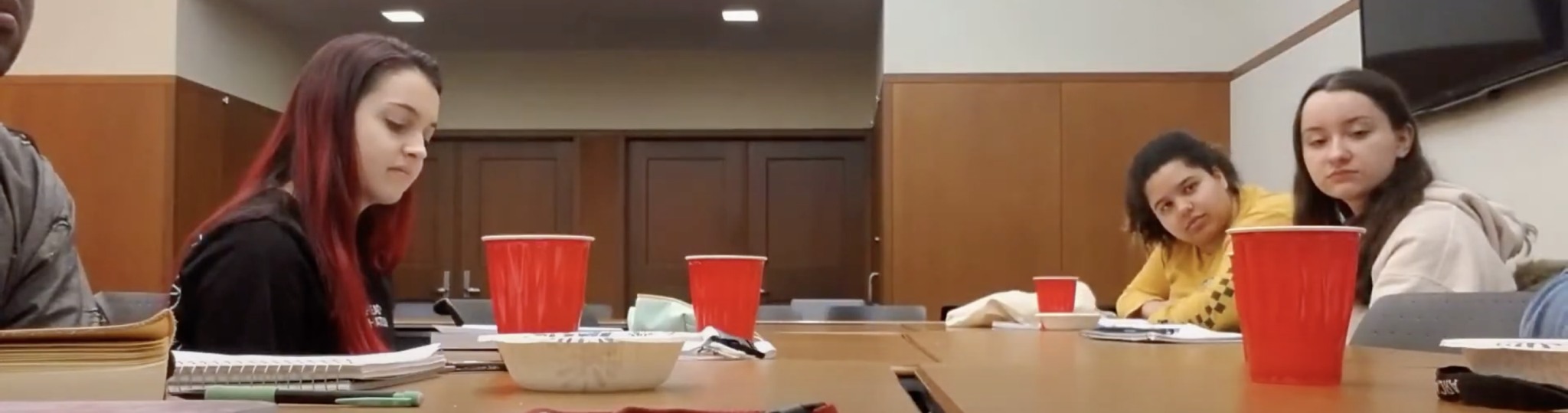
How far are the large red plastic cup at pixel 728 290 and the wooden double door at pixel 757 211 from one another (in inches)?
207

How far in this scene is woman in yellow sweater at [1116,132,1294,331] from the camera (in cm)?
252

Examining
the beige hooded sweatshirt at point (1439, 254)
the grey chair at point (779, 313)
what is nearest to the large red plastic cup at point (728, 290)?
the beige hooded sweatshirt at point (1439, 254)

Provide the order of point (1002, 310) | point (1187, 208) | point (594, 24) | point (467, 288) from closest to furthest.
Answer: point (1002, 310) → point (1187, 208) → point (594, 24) → point (467, 288)

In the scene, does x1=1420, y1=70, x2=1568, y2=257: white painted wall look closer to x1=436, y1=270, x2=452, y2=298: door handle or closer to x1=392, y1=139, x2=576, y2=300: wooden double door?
x1=392, y1=139, x2=576, y2=300: wooden double door

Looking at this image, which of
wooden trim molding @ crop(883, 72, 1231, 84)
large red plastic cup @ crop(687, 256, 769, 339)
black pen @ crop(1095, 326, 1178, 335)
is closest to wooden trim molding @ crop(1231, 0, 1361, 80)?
wooden trim molding @ crop(883, 72, 1231, 84)

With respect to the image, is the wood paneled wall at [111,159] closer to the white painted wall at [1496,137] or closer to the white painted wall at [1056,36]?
the white painted wall at [1056,36]

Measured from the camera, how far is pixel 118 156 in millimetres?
5250

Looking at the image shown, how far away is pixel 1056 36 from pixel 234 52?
3.70 meters

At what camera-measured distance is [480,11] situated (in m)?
5.73

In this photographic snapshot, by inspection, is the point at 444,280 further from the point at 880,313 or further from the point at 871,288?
the point at 880,313

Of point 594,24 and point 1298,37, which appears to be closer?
point 1298,37

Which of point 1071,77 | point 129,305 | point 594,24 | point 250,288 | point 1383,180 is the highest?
point 594,24

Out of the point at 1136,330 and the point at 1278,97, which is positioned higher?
the point at 1278,97

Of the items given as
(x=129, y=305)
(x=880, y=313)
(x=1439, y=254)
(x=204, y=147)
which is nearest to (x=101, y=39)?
(x=204, y=147)
